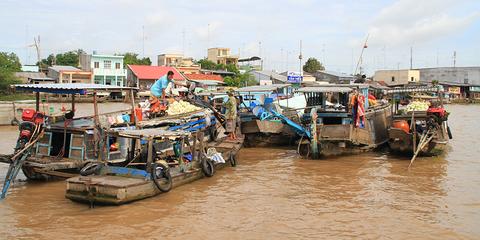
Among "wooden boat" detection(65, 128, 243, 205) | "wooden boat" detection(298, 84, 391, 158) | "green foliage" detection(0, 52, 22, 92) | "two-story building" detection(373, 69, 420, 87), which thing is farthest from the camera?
"two-story building" detection(373, 69, 420, 87)

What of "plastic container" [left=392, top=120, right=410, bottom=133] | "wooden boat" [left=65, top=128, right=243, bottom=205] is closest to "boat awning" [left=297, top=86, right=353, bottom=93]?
"plastic container" [left=392, top=120, right=410, bottom=133]

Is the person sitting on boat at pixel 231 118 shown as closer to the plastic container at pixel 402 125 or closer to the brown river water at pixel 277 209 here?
the brown river water at pixel 277 209

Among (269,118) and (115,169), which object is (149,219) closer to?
(115,169)

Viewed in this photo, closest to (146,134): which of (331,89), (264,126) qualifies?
(264,126)

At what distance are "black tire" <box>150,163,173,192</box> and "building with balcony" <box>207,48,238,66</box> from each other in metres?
53.2

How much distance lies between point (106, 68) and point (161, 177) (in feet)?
125

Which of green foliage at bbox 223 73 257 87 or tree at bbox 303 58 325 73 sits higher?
tree at bbox 303 58 325 73

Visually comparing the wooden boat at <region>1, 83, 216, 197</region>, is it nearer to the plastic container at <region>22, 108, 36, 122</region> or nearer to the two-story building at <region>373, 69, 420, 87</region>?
the plastic container at <region>22, 108, 36, 122</region>

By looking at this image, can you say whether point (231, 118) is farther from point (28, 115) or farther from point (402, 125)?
point (28, 115)

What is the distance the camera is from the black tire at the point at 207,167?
9781 millimetres

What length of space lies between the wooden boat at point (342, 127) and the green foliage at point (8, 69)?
27.7 metres

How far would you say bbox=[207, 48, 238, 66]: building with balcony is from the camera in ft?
203

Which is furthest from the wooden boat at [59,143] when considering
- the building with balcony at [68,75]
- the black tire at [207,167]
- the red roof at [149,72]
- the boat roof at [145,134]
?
the building with balcony at [68,75]

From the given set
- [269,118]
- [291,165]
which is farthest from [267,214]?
[269,118]
